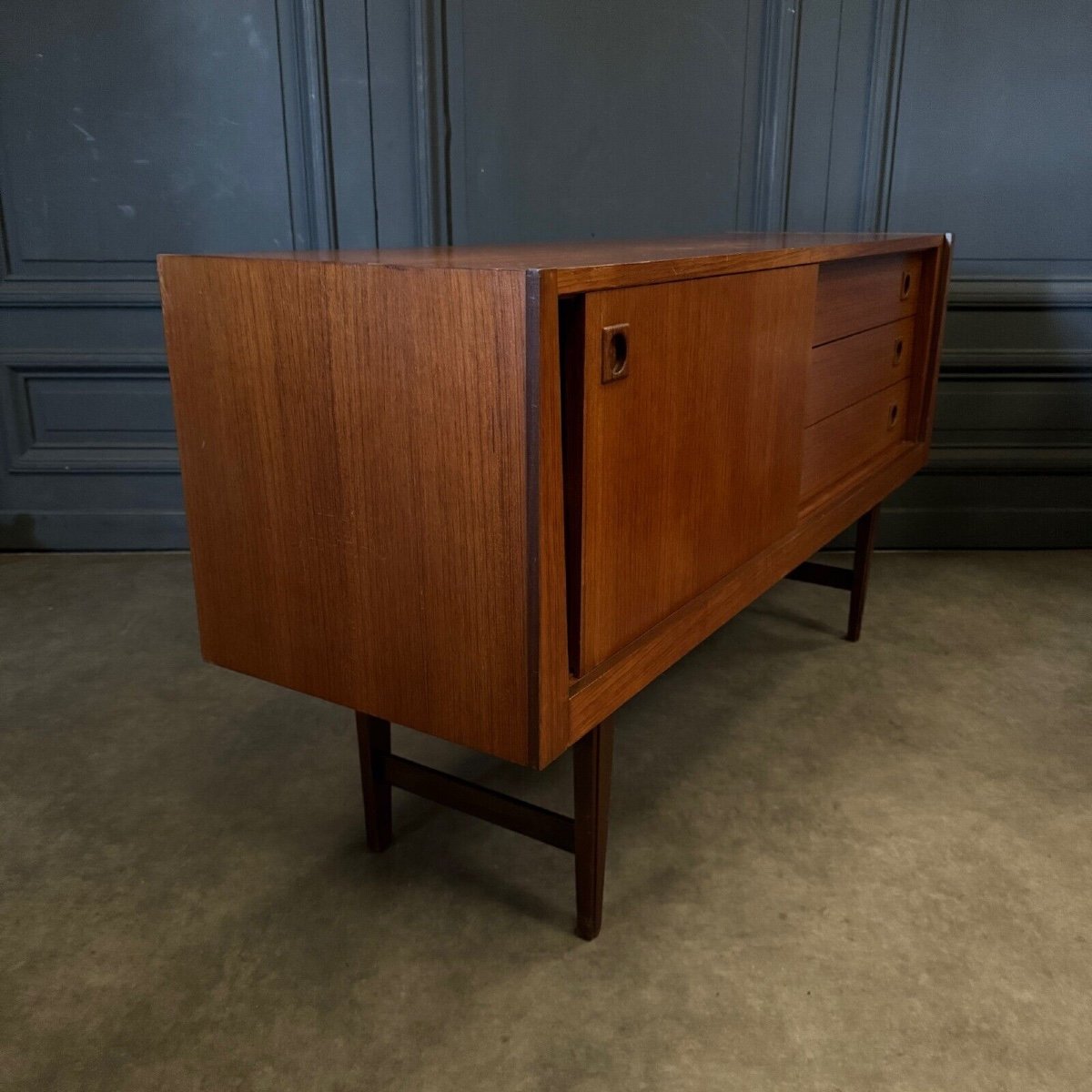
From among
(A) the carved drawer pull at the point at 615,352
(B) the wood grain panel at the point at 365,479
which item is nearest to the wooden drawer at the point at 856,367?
(A) the carved drawer pull at the point at 615,352

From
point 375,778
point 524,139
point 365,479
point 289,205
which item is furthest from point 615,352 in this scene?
point 289,205

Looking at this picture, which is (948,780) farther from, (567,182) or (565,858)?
(567,182)

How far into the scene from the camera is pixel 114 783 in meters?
1.89

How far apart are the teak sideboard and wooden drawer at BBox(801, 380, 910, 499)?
26 centimetres

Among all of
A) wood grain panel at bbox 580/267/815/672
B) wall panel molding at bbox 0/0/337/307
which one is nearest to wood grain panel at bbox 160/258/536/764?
wood grain panel at bbox 580/267/815/672

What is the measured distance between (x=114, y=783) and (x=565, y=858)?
868 millimetres

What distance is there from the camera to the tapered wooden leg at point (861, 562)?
2.40 metres

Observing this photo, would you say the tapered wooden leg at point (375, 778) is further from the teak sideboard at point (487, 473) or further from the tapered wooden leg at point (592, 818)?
the tapered wooden leg at point (592, 818)

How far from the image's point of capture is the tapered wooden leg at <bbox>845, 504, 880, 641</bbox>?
2.40 metres

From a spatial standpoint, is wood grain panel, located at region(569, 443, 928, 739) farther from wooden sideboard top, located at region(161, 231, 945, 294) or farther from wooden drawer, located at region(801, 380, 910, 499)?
wooden sideboard top, located at region(161, 231, 945, 294)

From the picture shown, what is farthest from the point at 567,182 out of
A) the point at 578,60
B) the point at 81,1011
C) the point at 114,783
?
the point at 81,1011

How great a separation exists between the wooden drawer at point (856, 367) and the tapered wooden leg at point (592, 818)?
2.18ft

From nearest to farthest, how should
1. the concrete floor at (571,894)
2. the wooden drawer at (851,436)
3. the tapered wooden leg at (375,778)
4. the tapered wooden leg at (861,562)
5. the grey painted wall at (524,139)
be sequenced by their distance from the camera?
the concrete floor at (571,894)
the tapered wooden leg at (375,778)
the wooden drawer at (851,436)
the tapered wooden leg at (861,562)
the grey painted wall at (524,139)

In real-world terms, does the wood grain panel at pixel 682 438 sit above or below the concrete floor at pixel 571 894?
above
